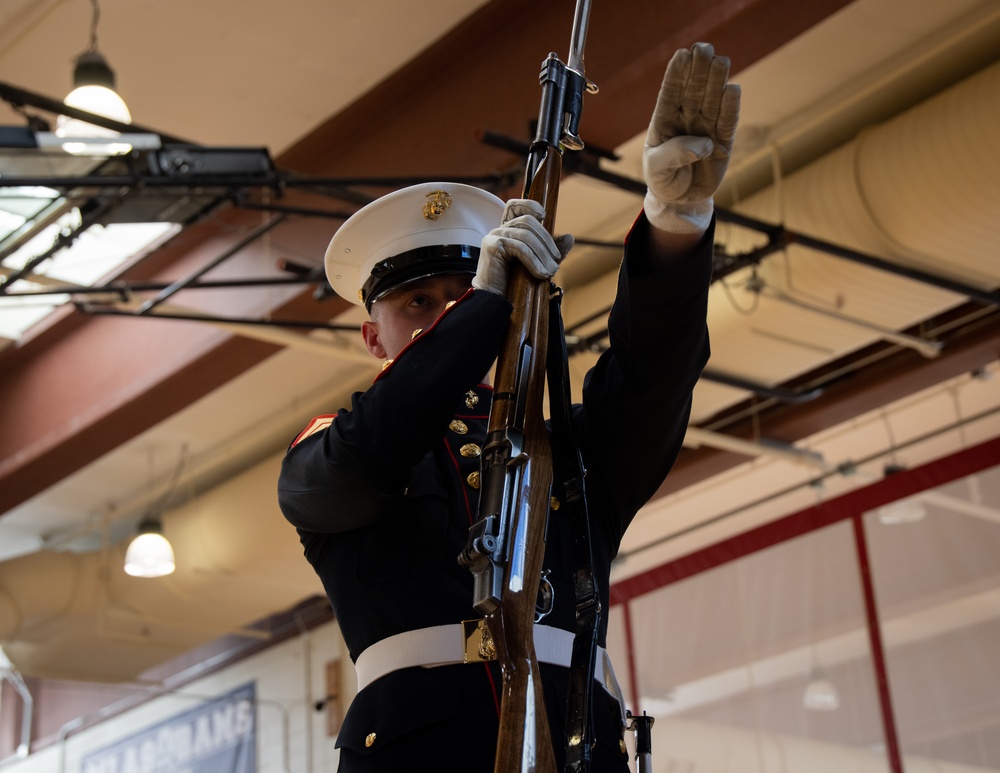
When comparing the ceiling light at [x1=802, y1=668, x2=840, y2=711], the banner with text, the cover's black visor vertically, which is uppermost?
the banner with text

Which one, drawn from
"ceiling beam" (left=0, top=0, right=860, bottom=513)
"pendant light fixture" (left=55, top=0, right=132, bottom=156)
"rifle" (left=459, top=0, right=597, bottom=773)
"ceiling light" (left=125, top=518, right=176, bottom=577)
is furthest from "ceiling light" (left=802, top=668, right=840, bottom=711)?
"rifle" (left=459, top=0, right=597, bottom=773)

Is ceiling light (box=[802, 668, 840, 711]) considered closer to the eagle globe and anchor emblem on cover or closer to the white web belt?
the eagle globe and anchor emblem on cover

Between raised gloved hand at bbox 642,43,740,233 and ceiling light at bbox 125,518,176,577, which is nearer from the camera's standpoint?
raised gloved hand at bbox 642,43,740,233

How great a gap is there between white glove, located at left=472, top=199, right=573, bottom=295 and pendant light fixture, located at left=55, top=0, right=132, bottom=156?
3.26 m

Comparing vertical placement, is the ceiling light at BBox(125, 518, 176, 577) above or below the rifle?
above

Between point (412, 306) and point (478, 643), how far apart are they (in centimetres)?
56

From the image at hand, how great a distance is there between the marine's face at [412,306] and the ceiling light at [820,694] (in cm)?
509

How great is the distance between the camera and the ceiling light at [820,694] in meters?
6.54

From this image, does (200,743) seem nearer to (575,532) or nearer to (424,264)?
(424,264)

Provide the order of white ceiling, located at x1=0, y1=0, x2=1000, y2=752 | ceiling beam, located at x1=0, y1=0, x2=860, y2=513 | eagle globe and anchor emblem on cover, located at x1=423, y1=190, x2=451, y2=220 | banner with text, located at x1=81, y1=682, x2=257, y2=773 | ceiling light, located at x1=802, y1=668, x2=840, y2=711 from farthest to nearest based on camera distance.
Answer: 1. banner with text, located at x1=81, y1=682, x2=257, y2=773
2. ceiling light, located at x1=802, y1=668, x2=840, y2=711
3. white ceiling, located at x1=0, y1=0, x2=1000, y2=752
4. ceiling beam, located at x1=0, y1=0, x2=860, y2=513
5. eagle globe and anchor emblem on cover, located at x1=423, y1=190, x2=451, y2=220

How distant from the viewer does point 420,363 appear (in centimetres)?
166

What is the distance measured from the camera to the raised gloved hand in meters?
1.50

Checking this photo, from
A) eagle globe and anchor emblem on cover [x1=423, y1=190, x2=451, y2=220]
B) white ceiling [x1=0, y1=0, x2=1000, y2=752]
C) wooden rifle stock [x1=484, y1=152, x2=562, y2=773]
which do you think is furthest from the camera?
white ceiling [x1=0, y1=0, x2=1000, y2=752]

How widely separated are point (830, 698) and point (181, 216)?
12.4 ft
